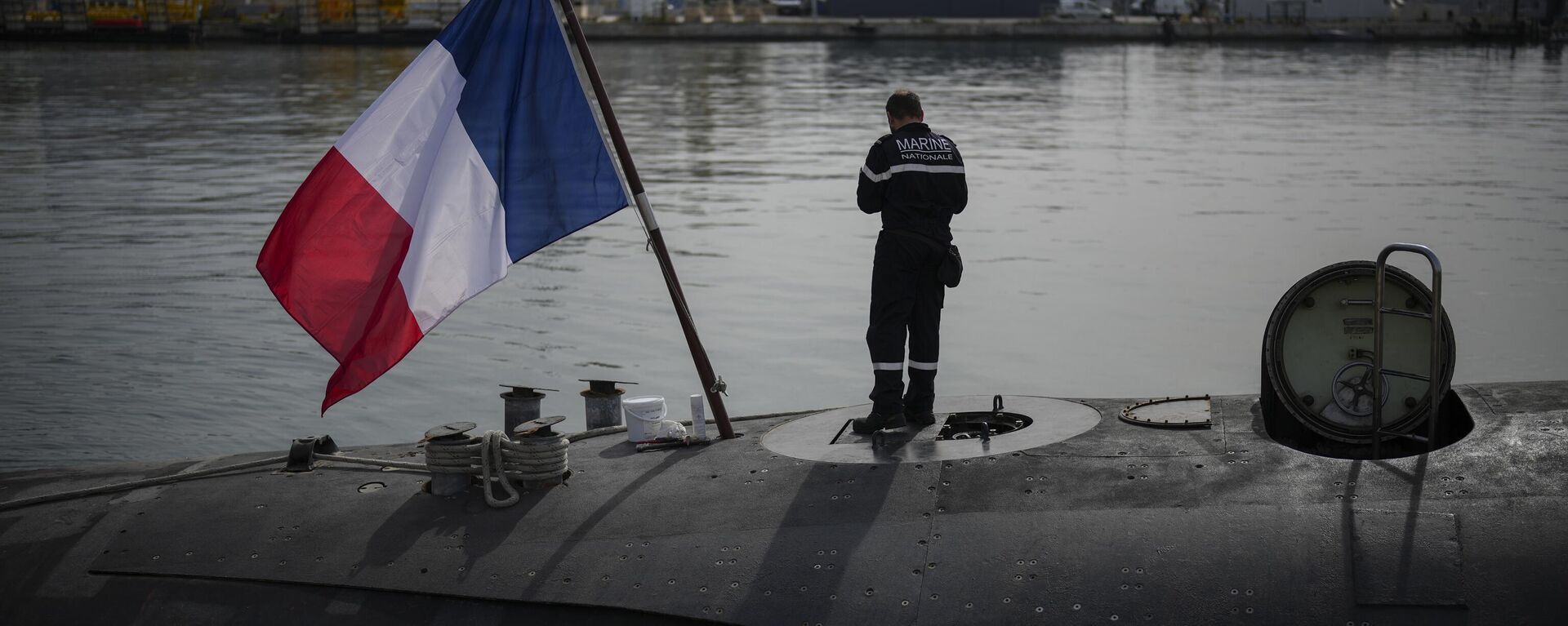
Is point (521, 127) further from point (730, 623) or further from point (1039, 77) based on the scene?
point (1039, 77)

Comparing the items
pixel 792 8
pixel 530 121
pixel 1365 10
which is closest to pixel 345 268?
pixel 530 121

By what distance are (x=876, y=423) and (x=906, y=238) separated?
1.04 metres

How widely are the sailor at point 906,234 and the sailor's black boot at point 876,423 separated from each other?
2cm

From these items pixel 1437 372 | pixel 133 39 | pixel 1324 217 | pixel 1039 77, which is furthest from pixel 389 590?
pixel 133 39

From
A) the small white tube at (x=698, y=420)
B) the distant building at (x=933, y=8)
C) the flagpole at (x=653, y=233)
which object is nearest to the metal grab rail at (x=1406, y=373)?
the flagpole at (x=653, y=233)

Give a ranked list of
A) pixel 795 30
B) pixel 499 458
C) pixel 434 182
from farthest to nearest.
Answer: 1. pixel 795 30
2. pixel 434 182
3. pixel 499 458

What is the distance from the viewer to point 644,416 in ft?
26.9

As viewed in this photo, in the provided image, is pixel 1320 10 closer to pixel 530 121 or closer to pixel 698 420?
pixel 698 420

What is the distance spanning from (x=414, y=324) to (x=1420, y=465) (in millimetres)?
4678

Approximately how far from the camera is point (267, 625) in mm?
6566

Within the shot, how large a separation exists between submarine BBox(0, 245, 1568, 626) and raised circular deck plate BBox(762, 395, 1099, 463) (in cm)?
3

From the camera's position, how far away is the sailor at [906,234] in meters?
8.30

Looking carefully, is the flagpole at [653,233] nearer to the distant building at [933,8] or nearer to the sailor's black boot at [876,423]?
the sailor's black boot at [876,423]

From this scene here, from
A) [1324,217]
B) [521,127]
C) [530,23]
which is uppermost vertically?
[530,23]
